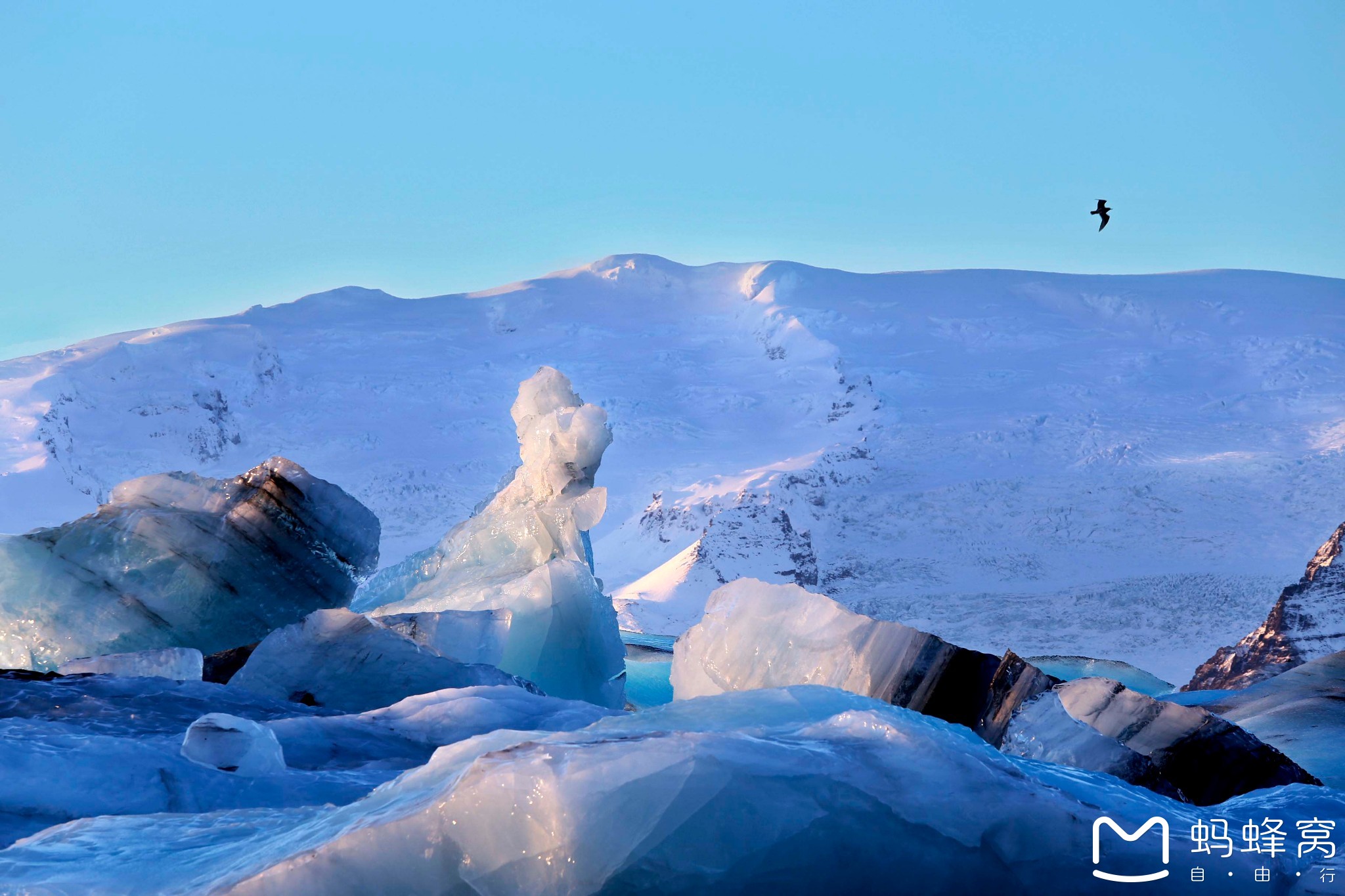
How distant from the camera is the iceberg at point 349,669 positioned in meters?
5.94

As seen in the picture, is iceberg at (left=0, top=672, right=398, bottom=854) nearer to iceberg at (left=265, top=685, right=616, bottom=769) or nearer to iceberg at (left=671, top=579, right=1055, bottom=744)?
iceberg at (left=265, top=685, right=616, bottom=769)

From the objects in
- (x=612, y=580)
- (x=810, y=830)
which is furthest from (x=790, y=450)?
(x=810, y=830)

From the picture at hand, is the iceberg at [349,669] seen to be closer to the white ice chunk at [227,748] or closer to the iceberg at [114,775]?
the iceberg at [114,775]

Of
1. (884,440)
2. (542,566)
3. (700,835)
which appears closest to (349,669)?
(542,566)

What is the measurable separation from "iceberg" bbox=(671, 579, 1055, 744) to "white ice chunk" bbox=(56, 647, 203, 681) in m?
2.73

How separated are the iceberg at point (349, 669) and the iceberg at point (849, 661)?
114 centimetres

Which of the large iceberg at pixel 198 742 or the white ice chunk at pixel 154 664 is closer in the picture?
the large iceberg at pixel 198 742

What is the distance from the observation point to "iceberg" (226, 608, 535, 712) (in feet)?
19.5

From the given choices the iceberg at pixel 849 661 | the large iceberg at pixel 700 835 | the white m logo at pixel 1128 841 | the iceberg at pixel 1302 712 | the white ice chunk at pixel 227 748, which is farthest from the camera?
the iceberg at pixel 1302 712

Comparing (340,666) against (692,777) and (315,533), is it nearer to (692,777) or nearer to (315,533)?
(315,533)

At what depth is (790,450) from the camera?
45.8 m

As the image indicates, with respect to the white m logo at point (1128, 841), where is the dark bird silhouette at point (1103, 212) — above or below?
above

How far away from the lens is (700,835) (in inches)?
89.4

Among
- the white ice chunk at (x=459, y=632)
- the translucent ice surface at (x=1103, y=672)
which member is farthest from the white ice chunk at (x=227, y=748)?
the translucent ice surface at (x=1103, y=672)
